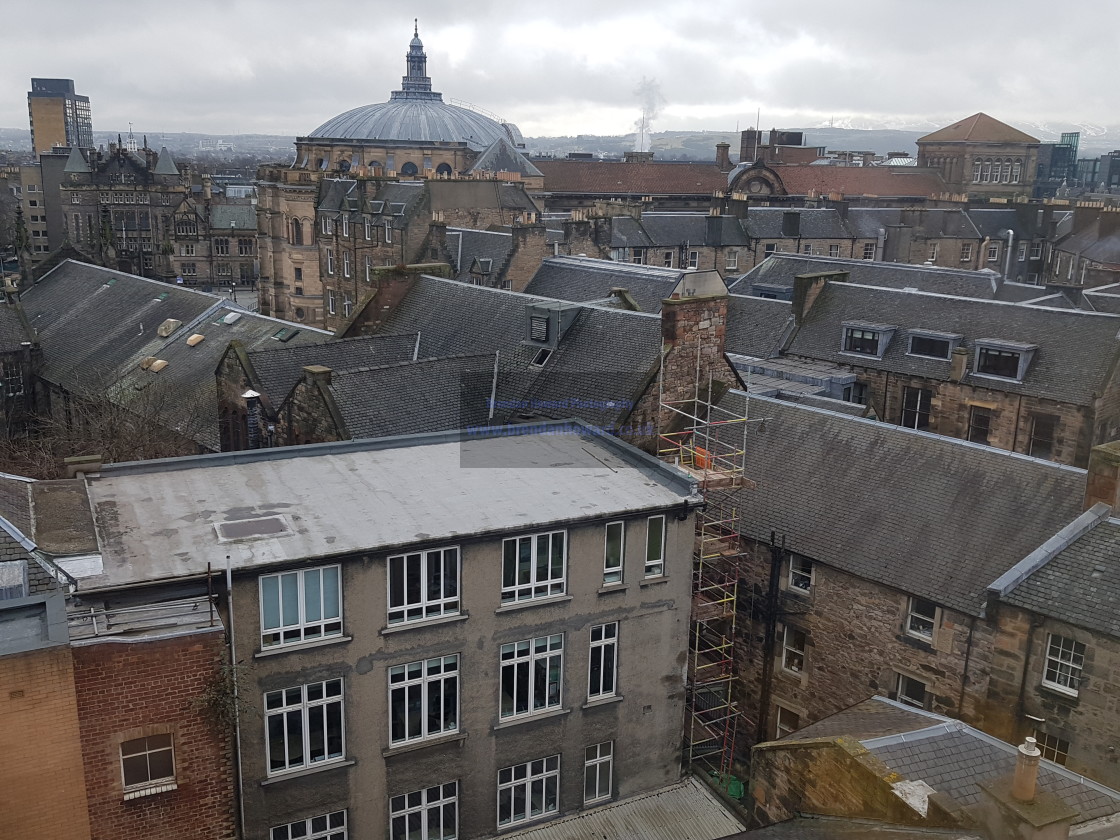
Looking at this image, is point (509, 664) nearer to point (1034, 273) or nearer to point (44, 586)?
point (44, 586)

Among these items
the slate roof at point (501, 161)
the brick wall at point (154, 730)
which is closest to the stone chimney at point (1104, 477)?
the brick wall at point (154, 730)

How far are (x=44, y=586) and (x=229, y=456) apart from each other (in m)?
6.50

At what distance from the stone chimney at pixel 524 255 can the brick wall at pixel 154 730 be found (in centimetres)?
3838

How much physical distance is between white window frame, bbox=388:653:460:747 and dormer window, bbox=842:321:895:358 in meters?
28.8

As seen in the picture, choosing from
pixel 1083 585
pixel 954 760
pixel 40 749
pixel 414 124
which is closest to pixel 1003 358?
pixel 1083 585

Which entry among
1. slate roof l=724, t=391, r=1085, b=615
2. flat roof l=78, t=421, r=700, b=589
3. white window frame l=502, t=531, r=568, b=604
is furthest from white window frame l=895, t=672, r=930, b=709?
white window frame l=502, t=531, r=568, b=604

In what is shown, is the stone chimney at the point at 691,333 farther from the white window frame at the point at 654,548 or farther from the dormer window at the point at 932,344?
the dormer window at the point at 932,344

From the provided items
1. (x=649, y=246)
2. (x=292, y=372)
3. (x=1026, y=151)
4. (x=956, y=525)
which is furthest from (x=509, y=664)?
(x=1026, y=151)

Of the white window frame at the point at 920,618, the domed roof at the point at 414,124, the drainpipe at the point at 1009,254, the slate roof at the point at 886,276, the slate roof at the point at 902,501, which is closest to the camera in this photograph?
the slate roof at the point at 902,501

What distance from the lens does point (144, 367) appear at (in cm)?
4619

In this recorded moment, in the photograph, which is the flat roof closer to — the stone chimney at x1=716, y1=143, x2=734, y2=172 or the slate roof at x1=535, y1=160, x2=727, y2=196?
the slate roof at x1=535, y1=160, x2=727, y2=196

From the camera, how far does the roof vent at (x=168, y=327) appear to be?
48.9m

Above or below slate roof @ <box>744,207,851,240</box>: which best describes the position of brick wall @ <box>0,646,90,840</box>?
below

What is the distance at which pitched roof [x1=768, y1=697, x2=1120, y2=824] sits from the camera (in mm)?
14914
